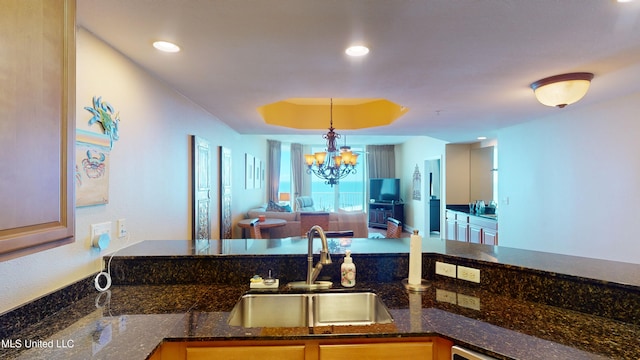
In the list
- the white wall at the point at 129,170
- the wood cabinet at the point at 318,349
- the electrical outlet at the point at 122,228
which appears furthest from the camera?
the electrical outlet at the point at 122,228

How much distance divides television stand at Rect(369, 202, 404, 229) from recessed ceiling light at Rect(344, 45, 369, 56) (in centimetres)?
715

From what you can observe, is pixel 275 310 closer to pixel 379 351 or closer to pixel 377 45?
pixel 379 351

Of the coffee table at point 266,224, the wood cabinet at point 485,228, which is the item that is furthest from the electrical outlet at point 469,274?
the wood cabinet at point 485,228

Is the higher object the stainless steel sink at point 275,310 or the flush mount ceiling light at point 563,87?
the flush mount ceiling light at point 563,87

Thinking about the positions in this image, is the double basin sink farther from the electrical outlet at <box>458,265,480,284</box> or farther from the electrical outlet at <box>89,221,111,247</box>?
the electrical outlet at <box>89,221,111,247</box>

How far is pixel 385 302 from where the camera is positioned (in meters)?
1.43

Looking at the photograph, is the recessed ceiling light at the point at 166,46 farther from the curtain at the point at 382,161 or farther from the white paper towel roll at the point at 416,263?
the curtain at the point at 382,161

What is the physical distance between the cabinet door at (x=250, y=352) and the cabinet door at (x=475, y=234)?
194 inches

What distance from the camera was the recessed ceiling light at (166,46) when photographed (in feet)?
5.52

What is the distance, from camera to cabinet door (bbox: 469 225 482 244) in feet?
→ 17.0

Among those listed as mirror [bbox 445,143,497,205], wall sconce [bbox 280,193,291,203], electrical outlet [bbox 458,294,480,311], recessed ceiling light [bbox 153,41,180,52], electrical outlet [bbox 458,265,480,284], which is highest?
recessed ceiling light [bbox 153,41,180,52]

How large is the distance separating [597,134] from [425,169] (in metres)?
4.39

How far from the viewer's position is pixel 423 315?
128 cm

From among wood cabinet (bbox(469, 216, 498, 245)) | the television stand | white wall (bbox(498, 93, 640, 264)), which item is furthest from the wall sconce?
white wall (bbox(498, 93, 640, 264))
